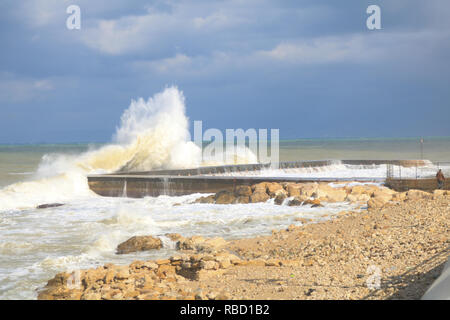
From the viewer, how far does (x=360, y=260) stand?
8.54 metres

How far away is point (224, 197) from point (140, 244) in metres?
8.59

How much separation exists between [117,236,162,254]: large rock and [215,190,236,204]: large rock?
808 cm

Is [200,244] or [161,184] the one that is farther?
[161,184]

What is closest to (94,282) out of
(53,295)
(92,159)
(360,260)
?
(53,295)

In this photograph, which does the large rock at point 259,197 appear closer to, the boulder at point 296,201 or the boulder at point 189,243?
the boulder at point 296,201

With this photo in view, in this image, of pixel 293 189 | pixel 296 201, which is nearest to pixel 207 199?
pixel 293 189

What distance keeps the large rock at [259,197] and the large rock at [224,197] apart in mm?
770

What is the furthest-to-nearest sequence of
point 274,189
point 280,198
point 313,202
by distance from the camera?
point 274,189
point 280,198
point 313,202

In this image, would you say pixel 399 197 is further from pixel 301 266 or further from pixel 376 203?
pixel 301 266

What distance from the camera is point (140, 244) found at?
11.7 metres

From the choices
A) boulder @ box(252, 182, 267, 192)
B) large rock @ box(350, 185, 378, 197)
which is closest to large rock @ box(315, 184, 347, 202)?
large rock @ box(350, 185, 378, 197)

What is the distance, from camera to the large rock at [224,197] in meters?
19.9

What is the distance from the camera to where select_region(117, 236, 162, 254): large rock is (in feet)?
37.9
